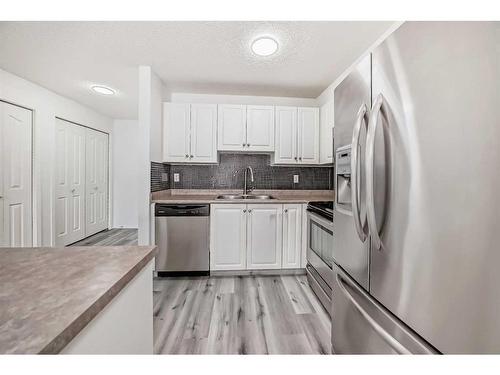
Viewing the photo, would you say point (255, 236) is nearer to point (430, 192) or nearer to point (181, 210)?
point (181, 210)

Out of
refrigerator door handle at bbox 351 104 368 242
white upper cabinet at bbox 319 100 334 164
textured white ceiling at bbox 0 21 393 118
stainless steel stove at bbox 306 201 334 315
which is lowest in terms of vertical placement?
stainless steel stove at bbox 306 201 334 315

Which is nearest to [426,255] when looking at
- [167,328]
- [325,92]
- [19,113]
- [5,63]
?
[167,328]

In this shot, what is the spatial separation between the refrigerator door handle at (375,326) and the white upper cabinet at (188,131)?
7.52ft

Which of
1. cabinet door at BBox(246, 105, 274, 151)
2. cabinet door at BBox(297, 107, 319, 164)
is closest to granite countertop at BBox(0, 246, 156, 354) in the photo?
cabinet door at BBox(246, 105, 274, 151)

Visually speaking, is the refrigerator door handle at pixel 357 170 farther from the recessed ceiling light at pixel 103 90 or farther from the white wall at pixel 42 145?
the white wall at pixel 42 145

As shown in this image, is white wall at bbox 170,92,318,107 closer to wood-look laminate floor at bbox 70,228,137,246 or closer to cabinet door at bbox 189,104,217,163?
cabinet door at bbox 189,104,217,163

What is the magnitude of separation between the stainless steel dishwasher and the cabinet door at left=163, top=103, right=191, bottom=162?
0.69 m

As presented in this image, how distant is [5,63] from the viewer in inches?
101

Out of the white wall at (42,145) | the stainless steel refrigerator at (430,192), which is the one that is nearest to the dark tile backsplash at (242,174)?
the white wall at (42,145)

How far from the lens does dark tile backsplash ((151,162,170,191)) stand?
9.18 feet

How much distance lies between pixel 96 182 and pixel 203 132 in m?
2.79

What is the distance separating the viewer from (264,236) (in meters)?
2.84

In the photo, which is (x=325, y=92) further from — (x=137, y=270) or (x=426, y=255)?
(x=137, y=270)
